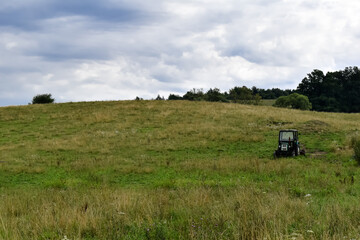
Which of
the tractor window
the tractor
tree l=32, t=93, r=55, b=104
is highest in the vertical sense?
tree l=32, t=93, r=55, b=104

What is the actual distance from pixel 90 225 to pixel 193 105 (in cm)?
4484

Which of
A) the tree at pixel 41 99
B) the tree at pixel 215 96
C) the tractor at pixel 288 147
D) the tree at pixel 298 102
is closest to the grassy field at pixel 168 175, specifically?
the tractor at pixel 288 147

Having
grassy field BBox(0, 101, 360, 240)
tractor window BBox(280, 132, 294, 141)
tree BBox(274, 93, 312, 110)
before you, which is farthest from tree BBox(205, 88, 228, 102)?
tractor window BBox(280, 132, 294, 141)

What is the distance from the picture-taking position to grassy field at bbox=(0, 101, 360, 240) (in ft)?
20.0

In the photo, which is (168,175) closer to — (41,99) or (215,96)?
(41,99)

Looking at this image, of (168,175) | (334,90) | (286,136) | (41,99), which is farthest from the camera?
(334,90)

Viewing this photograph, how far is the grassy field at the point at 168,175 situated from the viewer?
609cm

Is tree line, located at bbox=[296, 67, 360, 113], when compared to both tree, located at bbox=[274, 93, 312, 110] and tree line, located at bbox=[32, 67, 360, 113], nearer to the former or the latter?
tree line, located at bbox=[32, 67, 360, 113]

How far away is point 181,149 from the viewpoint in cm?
2556

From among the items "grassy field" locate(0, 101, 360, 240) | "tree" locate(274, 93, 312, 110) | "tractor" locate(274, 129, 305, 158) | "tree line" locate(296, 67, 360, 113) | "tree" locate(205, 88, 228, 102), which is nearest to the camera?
"grassy field" locate(0, 101, 360, 240)

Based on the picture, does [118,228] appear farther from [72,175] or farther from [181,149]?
[181,149]

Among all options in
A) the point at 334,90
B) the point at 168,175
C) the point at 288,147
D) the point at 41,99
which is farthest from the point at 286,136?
the point at 334,90

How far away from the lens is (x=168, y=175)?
52.9ft

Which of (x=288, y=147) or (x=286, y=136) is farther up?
(x=286, y=136)
